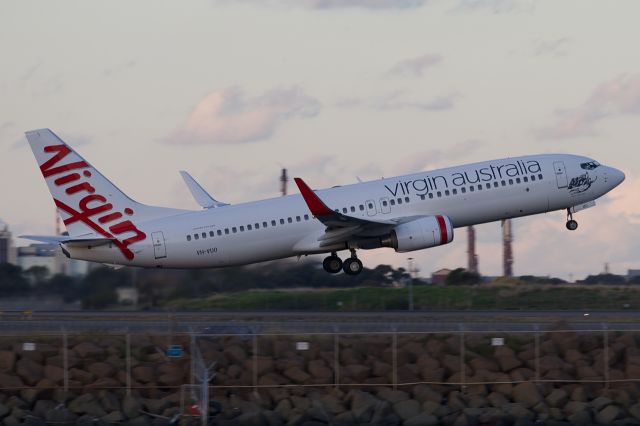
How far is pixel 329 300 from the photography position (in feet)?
183

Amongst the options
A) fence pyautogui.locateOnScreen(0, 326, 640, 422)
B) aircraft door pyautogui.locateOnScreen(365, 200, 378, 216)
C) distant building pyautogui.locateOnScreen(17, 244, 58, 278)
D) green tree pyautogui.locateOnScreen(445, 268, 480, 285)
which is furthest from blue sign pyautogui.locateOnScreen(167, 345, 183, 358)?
green tree pyautogui.locateOnScreen(445, 268, 480, 285)

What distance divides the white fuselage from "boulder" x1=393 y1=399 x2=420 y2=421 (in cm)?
1769

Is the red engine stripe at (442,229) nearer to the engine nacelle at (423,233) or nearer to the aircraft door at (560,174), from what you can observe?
the engine nacelle at (423,233)

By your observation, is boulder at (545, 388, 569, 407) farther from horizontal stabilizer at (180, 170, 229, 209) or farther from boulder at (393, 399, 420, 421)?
horizontal stabilizer at (180, 170, 229, 209)

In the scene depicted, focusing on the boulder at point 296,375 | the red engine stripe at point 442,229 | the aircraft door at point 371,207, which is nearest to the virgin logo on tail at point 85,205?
the aircraft door at point 371,207

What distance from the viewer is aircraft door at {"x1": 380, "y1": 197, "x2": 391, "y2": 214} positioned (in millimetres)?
52156

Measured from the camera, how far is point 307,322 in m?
43.6

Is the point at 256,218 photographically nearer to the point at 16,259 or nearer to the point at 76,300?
the point at 76,300

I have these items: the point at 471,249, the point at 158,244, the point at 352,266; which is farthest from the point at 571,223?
the point at 471,249

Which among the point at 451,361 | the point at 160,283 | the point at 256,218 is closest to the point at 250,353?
the point at 451,361

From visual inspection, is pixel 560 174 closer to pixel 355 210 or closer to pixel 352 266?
pixel 355 210

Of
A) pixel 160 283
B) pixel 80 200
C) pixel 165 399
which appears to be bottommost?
pixel 165 399

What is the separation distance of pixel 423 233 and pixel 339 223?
349 centimetres

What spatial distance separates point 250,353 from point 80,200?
15.9m
